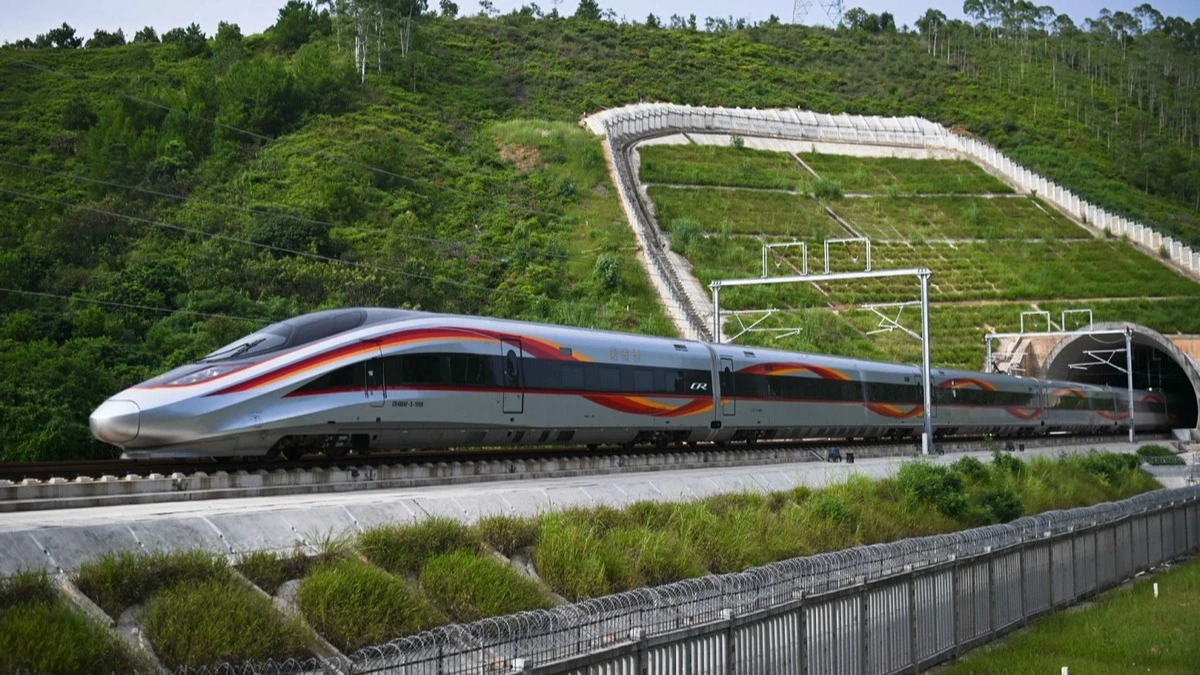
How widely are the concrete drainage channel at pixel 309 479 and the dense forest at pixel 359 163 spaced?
50.5 feet

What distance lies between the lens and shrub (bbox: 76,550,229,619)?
11.2 metres

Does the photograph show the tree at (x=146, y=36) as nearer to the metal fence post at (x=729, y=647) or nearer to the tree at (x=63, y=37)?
the tree at (x=63, y=37)

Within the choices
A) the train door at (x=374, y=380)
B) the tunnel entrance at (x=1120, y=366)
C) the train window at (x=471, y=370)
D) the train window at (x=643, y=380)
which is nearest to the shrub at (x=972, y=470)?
the train window at (x=643, y=380)

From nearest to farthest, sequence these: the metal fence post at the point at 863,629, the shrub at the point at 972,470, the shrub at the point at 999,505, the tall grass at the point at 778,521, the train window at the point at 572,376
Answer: the metal fence post at the point at 863,629 < the tall grass at the point at 778,521 < the shrub at the point at 999,505 < the train window at the point at 572,376 < the shrub at the point at 972,470

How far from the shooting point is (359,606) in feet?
40.5

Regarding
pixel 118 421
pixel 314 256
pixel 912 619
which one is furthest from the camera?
pixel 314 256

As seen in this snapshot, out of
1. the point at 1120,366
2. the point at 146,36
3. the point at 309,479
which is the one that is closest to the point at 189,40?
the point at 146,36

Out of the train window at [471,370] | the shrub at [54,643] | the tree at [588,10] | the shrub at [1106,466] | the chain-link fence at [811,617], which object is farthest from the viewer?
the tree at [588,10]

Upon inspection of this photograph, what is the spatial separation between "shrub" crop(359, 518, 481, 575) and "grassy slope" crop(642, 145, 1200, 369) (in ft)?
157

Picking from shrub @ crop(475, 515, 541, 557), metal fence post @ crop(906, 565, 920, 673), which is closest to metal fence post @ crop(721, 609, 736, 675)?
metal fence post @ crop(906, 565, 920, 673)

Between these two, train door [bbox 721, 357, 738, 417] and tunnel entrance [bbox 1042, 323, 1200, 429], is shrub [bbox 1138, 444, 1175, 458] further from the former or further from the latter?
train door [bbox 721, 357, 738, 417]

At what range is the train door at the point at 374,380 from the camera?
22.3 m

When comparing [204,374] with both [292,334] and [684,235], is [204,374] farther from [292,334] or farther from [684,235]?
[684,235]

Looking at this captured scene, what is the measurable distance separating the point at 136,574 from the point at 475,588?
12.2ft
